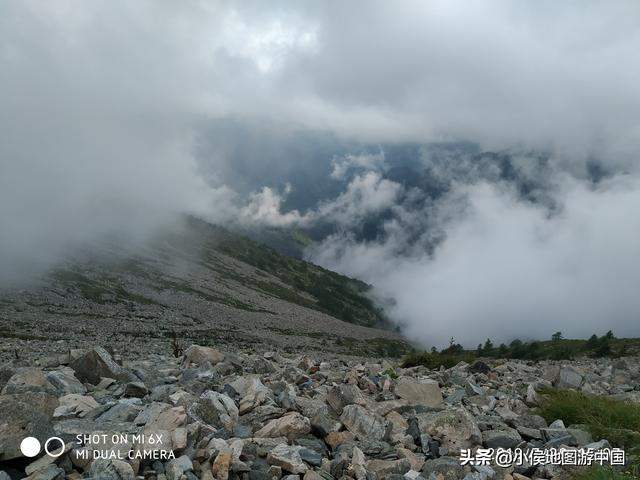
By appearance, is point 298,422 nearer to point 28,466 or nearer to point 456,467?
point 456,467

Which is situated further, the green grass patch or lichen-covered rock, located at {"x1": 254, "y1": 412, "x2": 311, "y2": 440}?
the green grass patch

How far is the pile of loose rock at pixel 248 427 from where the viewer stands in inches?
327

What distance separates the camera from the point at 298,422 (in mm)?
10781

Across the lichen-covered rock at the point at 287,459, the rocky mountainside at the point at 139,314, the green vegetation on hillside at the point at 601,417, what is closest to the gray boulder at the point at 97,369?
the lichen-covered rock at the point at 287,459

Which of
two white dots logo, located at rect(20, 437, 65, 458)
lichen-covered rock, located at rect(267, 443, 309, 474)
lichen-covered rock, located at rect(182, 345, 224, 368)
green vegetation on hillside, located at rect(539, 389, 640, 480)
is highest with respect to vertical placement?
lichen-covered rock, located at rect(182, 345, 224, 368)

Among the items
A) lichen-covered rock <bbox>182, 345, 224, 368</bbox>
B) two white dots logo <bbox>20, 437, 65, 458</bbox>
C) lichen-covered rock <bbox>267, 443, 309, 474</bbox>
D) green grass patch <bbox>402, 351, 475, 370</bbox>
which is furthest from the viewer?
green grass patch <bbox>402, 351, 475, 370</bbox>

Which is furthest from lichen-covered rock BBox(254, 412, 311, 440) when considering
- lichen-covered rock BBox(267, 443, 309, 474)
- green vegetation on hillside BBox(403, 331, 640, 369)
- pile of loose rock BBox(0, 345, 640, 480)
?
green vegetation on hillside BBox(403, 331, 640, 369)

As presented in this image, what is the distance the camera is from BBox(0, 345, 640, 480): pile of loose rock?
327 inches

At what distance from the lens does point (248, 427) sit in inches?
418

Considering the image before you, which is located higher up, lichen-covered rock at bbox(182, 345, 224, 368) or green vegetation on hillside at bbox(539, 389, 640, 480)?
lichen-covered rock at bbox(182, 345, 224, 368)

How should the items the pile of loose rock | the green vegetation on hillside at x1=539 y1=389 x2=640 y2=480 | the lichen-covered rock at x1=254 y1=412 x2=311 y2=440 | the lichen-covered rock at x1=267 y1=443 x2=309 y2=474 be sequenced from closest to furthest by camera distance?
the pile of loose rock
the lichen-covered rock at x1=267 y1=443 x2=309 y2=474
the lichen-covered rock at x1=254 y1=412 x2=311 y2=440
the green vegetation on hillside at x1=539 y1=389 x2=640 y2=480

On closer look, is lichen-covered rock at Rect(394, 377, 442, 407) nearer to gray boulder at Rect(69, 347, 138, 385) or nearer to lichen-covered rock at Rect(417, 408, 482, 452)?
lichen-covered rock at Rect(417, 408, 482, 452)

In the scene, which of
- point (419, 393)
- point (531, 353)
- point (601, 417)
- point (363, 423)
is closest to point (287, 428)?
point (363, 423)

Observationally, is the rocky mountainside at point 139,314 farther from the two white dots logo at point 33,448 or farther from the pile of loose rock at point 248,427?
the two white dots logo at point 33,448
